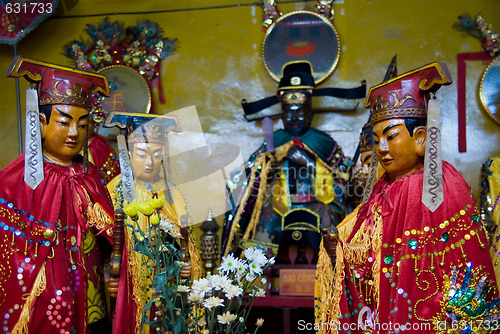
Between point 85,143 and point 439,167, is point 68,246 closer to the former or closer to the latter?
point 85,143

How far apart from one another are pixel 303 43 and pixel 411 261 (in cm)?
332

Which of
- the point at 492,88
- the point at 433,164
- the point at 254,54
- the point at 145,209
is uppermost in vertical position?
the point at 254,54

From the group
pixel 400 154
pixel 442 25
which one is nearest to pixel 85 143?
pixel 400 154

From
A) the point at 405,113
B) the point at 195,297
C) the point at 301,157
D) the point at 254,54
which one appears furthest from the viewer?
the point at 254,54

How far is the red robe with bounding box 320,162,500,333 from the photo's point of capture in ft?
7.68

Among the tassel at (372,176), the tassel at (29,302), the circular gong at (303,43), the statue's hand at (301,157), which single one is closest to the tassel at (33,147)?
the tassel at (29,302)

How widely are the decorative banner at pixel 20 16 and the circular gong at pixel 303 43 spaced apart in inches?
84.8

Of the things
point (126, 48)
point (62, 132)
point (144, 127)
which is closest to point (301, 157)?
point (144, 127)

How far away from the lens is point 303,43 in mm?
5266

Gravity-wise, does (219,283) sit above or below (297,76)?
below

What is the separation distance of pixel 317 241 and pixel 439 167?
6.30ft

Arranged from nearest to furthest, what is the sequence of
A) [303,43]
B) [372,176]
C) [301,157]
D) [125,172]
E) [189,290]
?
[189,290] → [372,176] → [125,172] → [301,157] → [303,43]

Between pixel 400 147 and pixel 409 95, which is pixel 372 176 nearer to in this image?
pixel 400 147

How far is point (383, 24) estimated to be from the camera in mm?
5180
